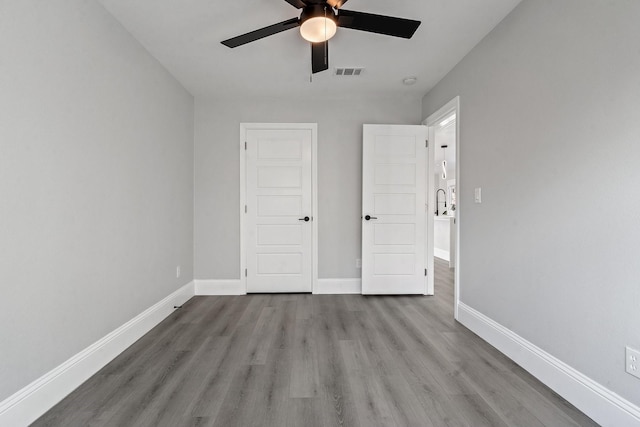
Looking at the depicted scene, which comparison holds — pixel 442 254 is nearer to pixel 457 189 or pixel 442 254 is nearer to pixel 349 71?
pixel 457 189

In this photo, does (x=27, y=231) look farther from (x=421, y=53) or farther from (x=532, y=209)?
(x=421, y=53)

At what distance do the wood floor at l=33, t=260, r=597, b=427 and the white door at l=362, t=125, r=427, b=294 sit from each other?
77cm

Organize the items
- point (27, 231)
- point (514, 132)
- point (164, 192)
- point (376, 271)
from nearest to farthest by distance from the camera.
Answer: point (27, 231)
point (514, 132)
point (164, 192)
point (376, 271)

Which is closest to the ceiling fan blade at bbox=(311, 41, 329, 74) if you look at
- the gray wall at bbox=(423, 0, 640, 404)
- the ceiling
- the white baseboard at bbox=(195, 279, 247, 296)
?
the ceiling

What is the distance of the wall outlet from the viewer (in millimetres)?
1296

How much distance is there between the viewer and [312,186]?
3625 mm

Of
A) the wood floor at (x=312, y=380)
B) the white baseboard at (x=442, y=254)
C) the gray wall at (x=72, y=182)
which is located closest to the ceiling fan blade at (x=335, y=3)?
the gray wall at (x=72, y=182)

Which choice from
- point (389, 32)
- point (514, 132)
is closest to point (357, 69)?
point (389, 32)

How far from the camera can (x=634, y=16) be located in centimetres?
132

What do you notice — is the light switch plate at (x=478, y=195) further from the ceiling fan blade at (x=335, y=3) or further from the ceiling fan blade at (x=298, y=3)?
the ceiling fan blade at (x=298, y=3)

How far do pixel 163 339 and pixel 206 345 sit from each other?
41 centimetres

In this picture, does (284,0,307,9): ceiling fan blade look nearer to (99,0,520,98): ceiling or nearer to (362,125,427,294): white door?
(99,0,520,98): ceiling

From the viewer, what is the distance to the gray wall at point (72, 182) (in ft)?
→ 4.57

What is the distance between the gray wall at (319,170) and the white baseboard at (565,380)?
1.75m
